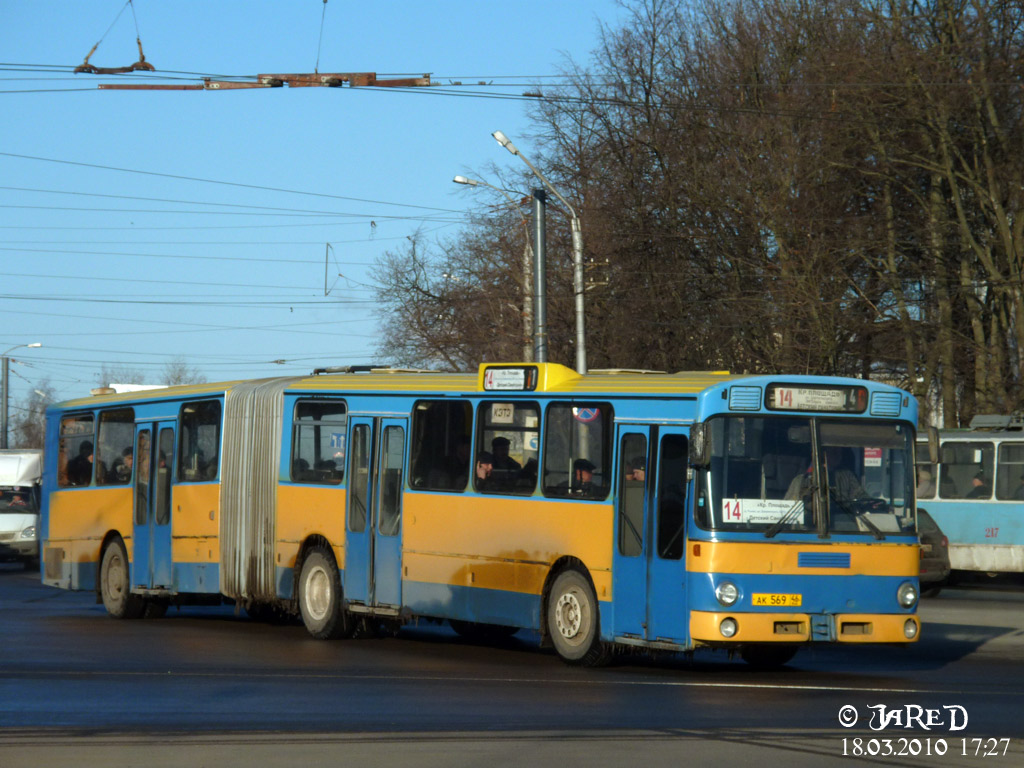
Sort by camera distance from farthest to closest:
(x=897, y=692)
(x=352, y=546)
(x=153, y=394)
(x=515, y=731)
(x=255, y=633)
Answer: (x=153, y=394) < (x=255, y=633) < (x=352, y=546) < (x=897, y=692) < (x=515, y=731)

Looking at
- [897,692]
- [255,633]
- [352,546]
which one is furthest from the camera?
[255,633]

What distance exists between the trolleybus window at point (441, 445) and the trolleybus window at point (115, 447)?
6.02 meters

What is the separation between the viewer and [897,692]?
38.5ft

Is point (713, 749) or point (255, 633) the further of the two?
point (255, 633)

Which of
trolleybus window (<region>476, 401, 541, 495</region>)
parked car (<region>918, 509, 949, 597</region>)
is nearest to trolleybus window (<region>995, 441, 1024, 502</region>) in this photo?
parked car (<region>918, 509, 949, 597</region>)

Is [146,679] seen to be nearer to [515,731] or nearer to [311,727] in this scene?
[311,727]

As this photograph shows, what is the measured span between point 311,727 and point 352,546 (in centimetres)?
652

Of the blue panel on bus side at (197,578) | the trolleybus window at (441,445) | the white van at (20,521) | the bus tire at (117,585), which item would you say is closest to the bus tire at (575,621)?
the trolleybus window at (441,445)

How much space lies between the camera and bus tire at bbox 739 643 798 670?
44.9 ft

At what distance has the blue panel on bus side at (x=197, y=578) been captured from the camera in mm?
18328

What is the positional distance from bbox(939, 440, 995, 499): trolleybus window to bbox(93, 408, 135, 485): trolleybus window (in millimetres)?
14616

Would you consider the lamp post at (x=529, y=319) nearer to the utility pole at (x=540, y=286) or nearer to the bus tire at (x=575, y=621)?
the utility pole at (x=540, y=286)

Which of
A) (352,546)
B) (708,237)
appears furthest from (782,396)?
(708,237)

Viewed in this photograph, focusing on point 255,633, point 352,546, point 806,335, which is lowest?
point 255,633
